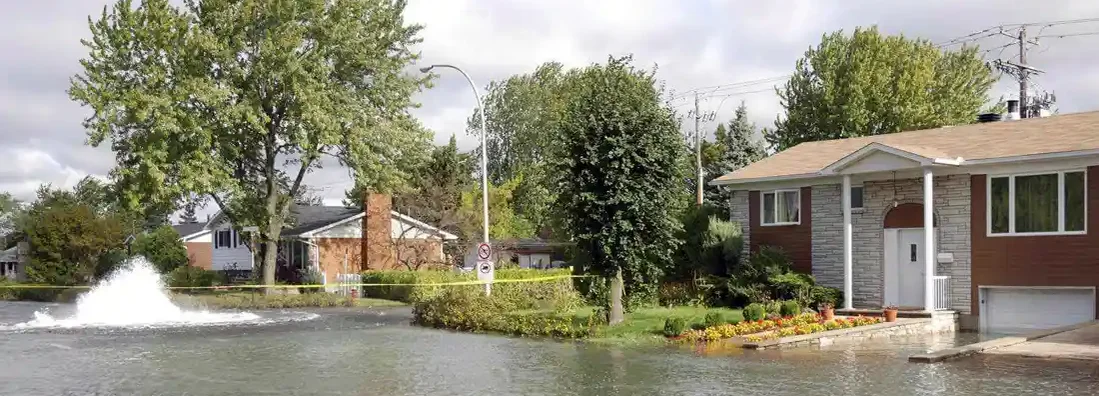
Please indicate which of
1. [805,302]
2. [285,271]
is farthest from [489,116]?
[805,302]

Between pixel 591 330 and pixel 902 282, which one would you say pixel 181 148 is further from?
pixel 902 282

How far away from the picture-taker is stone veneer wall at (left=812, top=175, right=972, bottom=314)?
1077 inches

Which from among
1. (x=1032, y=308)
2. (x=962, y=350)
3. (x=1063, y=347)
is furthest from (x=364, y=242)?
(x=1063, y=347)

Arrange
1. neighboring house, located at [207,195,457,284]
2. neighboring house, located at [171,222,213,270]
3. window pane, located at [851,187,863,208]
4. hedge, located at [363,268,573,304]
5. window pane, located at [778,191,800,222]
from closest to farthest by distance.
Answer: window pane, located at [851,187,863,208], window pane, located at [778,191,800,222], hedge, located at [363,268,573,304], neighboring house, located at [207,195,457,284], neighboring house, located at [171,222,213,270]

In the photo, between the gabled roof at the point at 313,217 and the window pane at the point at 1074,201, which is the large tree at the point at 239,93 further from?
the window pane at the point at 1074,201

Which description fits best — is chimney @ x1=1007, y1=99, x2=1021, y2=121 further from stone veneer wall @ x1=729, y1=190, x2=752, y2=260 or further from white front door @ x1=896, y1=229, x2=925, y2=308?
stone veneer wall @ x1=729, y1=190, x2=752, y2=260

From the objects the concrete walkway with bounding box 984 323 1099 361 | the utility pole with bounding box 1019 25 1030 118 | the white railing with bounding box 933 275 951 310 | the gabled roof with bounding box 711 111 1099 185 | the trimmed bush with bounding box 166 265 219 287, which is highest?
the utility pole with bounding box 1019 25 1030 118

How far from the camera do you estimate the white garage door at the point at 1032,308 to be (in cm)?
2528

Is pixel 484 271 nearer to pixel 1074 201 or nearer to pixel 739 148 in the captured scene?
pixel 1074 201

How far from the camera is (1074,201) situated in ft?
82.3

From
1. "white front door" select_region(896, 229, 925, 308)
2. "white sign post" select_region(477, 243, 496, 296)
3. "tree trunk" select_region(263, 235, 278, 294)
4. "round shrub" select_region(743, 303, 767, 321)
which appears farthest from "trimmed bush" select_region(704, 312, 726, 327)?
"tree trunk" select_region(263, 235, 278, 294)

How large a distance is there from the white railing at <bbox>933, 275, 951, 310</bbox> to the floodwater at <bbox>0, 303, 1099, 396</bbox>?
6.44 ft

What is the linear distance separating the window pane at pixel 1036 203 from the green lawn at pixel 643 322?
7419mm

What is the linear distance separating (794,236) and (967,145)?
225 inches
